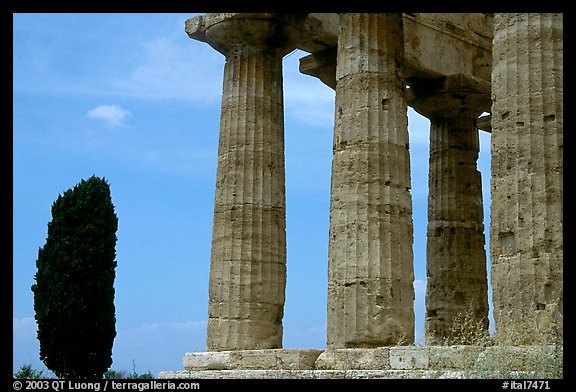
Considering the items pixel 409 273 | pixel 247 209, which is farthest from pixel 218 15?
pixel 409 273

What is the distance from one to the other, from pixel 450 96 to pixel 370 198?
9.29 metres

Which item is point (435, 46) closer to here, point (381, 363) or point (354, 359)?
point (354, 359)

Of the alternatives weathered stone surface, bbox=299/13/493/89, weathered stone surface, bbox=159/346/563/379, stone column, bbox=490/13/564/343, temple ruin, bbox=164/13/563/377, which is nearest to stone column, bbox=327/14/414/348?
temple ruin, bbox=164/13/563/377

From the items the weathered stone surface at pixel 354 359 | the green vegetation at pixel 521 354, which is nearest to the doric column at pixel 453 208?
the weathered stone surface at pixel 354 359

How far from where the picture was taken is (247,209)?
23109mm

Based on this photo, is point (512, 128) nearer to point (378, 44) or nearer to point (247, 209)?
point (378, 44)

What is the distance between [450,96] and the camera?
2794cm

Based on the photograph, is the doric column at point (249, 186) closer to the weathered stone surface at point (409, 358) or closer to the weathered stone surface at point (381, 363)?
the weathered stone surface at point (381, 363)

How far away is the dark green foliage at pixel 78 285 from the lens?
2975cm

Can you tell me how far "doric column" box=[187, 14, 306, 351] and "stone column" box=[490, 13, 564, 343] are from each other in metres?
7.70

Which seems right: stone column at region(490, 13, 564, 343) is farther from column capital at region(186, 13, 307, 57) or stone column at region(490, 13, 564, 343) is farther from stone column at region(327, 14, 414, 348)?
column capital at region(186, 13, 307, 57)

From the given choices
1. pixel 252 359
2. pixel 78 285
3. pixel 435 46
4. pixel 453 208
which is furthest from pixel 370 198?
pixel 78 285

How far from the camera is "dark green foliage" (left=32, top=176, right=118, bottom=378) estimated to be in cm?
2975

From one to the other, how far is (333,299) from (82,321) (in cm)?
1264
